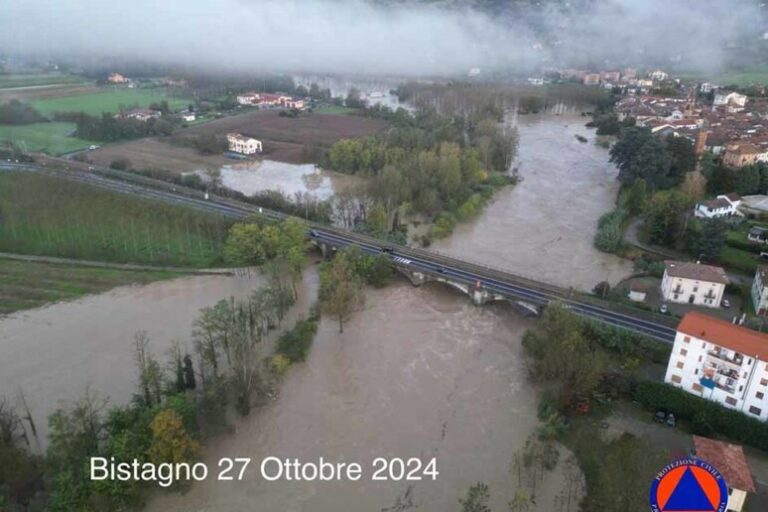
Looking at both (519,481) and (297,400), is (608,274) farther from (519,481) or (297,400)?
(297,400)

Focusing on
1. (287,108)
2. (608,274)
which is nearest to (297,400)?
(608,274)

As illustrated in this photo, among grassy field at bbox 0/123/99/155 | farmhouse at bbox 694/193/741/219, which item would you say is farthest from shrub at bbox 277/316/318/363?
grassy field at bbox 0/123/99/155

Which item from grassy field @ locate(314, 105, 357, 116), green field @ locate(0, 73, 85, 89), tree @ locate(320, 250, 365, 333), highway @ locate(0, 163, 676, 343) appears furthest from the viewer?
green field @ locate(0, 73, 85, 89)

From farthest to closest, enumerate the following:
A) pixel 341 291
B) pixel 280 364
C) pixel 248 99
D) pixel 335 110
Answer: pixel 248 99 → pixel 335 110 → pixel 341 291 → pixel 280 364

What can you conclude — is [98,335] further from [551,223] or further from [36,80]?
[36,80]

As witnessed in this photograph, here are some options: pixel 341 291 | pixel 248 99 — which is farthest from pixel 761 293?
pixel 248 99

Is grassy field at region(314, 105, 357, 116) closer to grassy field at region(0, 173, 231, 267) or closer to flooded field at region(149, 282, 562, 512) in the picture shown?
grassy field at region(0, 173, 231, 267)

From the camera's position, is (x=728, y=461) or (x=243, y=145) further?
(x=243, y=145)
